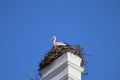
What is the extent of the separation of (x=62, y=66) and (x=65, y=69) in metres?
0.17

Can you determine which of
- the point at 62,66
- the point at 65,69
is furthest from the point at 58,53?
the point at 65,69

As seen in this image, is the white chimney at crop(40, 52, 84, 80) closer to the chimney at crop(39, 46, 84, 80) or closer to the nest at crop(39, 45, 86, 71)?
the chimney at crop(39, 46, 84, 80)

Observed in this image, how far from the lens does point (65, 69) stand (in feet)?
40.2

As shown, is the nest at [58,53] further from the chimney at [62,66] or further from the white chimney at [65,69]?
the white chimney at [65,69]

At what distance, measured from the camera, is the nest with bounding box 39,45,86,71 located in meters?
13.2

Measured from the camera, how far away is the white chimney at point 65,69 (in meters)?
12.1

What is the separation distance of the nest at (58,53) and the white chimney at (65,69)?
234 millimetres

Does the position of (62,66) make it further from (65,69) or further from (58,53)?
(58,53)

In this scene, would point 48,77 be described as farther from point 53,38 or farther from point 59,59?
point 53,38

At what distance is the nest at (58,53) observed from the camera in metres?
13.2

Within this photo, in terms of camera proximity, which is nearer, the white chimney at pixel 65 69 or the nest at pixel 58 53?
the white chimney at pixel 65 69

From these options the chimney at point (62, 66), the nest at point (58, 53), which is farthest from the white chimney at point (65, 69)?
the nest at point (58, 53)

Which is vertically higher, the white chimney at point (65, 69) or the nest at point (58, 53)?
the nest at point (58, 53)

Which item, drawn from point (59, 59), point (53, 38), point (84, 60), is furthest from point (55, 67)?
point (53, 38)
